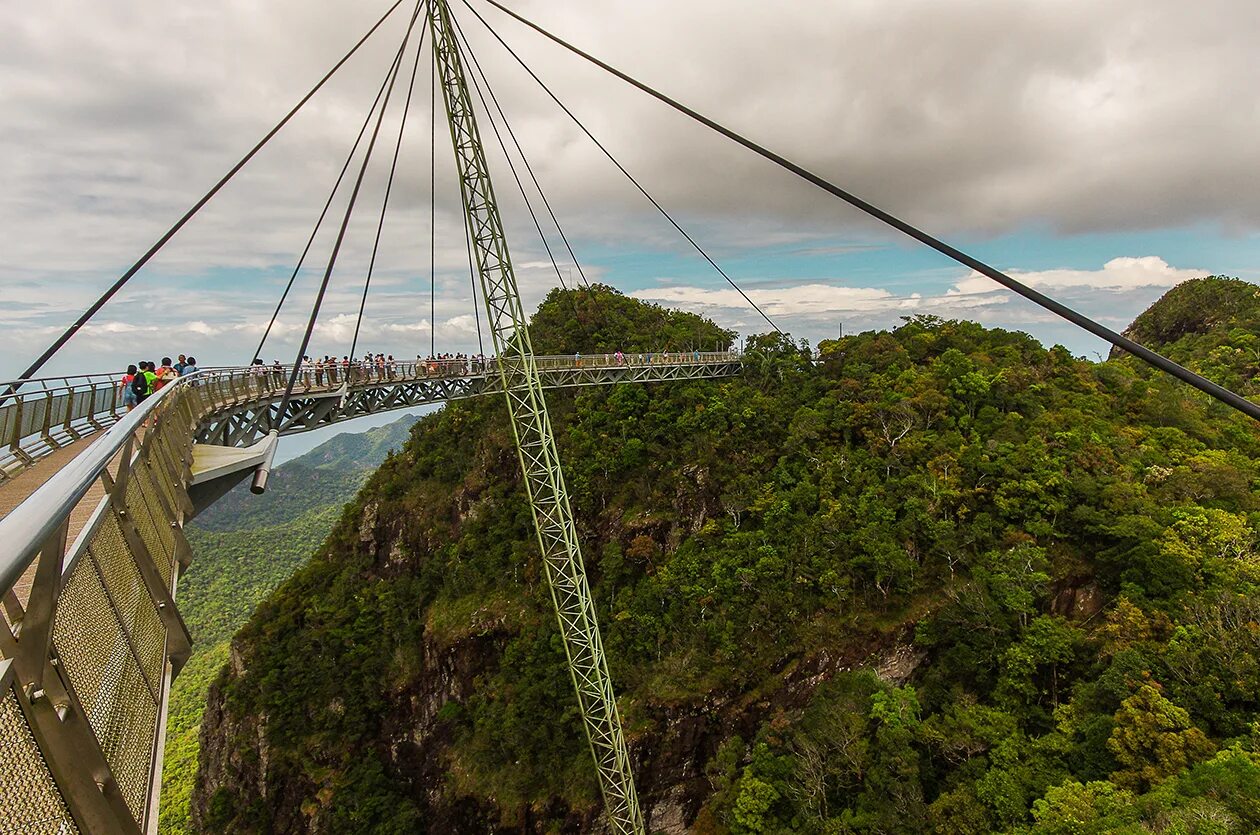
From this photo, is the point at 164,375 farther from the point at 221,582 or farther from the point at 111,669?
the point at 221,582

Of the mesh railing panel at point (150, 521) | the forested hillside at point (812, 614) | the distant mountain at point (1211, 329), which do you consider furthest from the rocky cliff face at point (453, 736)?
the distant mountain at point (1211, 329)

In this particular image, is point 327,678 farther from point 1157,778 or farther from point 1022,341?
point 1022,341

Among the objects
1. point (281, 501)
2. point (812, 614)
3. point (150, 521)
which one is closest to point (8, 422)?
point (150, 521)

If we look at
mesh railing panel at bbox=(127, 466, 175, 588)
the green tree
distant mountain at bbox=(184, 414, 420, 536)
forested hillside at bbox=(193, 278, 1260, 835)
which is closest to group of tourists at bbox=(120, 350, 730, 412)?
mesh railing panel at bbox=(127, 466, 175, 588)

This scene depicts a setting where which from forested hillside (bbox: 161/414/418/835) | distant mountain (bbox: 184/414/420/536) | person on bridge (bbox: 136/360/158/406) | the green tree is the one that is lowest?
distant mountain (bbox: 184/414/420/536)

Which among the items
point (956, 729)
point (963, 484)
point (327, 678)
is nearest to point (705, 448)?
point (963, 484)

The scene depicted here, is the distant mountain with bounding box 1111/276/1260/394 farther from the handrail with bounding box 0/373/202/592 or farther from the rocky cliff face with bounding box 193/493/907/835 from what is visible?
the handrail with bounding box 0/373/202/592
